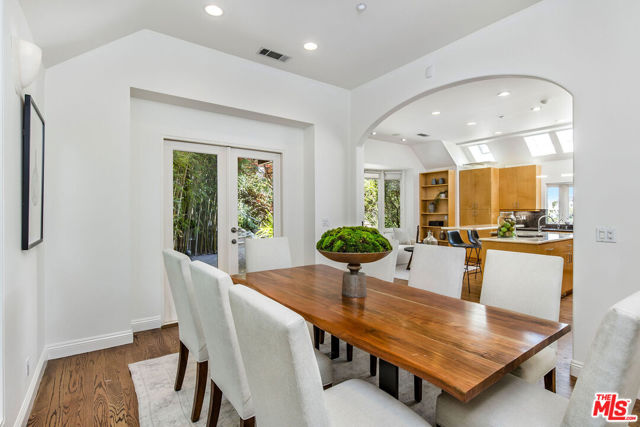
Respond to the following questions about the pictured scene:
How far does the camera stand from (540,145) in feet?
23.6

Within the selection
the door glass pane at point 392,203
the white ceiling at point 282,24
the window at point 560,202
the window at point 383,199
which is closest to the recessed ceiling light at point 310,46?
the white ceiling at point 282,24

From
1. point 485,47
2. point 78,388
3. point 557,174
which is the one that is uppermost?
point 485,47

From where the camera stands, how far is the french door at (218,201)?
3.55 meters

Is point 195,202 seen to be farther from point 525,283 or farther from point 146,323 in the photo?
point 525,283

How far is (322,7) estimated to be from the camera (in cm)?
268

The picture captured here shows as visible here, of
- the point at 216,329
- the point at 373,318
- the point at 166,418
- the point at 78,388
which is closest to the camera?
the point at 216,329

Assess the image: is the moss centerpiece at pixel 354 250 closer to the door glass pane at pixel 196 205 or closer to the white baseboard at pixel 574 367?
the white baseboard at pixel 574 367

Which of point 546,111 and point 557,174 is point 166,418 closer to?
point 546,111

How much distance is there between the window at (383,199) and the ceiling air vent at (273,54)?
4.70 meters

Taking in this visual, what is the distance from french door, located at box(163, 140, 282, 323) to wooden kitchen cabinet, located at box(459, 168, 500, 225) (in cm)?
567

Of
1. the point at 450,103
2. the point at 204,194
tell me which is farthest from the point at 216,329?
the point at 450,103

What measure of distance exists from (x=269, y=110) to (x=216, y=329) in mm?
3020

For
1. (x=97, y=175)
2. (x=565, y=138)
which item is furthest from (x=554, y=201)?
(x=97, y=175)

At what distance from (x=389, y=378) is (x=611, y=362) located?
857 mm
